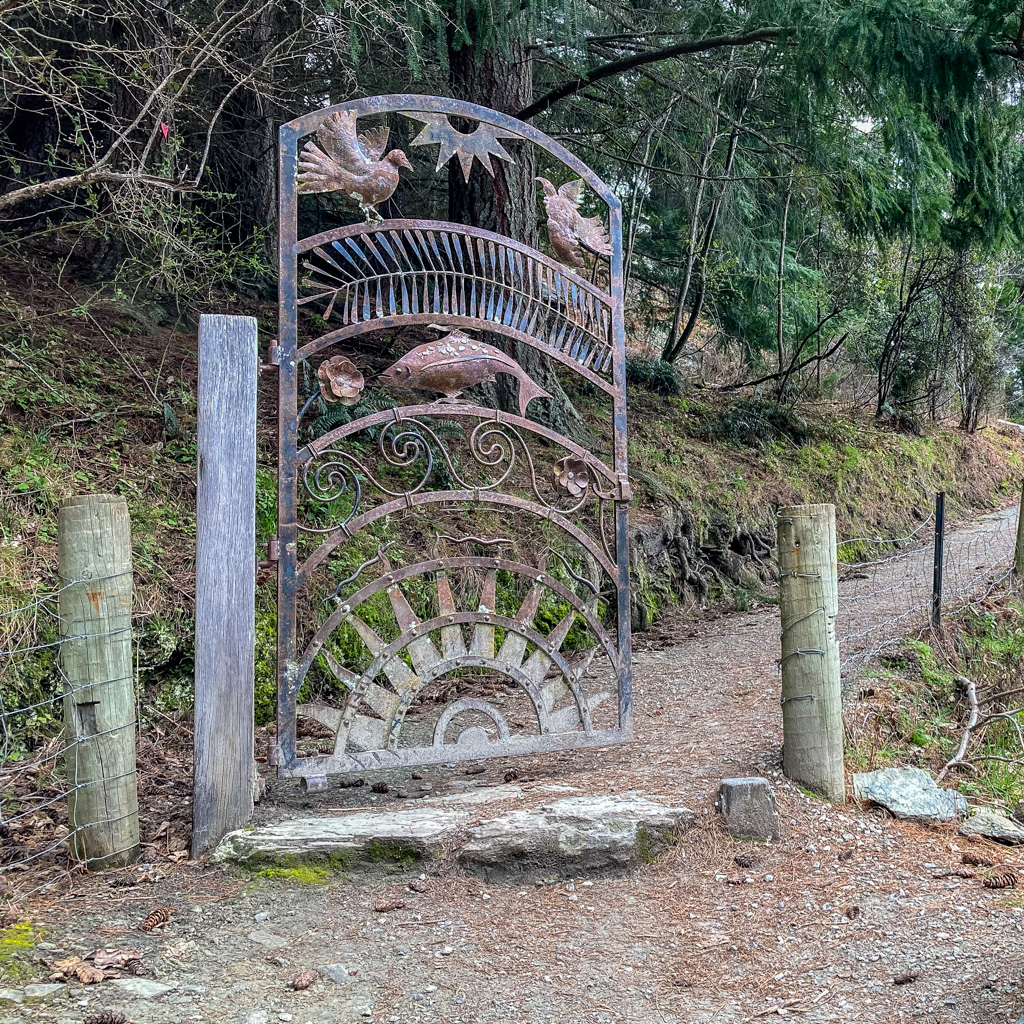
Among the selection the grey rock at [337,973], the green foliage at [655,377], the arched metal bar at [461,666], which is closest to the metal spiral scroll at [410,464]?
the arched metal bar at [461,666]

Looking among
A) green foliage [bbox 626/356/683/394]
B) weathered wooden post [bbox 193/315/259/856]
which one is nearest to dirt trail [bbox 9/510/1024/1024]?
weathered wooden post [bbox 193/315/259/856]

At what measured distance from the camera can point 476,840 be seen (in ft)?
11.8

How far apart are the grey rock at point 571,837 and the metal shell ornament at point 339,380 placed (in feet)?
6.48

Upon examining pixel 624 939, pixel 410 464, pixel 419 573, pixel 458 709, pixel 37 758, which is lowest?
pixel 624 939

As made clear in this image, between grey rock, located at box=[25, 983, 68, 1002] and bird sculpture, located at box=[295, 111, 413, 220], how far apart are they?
3.16 m

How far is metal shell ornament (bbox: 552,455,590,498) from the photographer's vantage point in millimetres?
4766

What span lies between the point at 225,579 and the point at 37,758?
1.53 m

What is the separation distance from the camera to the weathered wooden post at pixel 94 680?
11.4 ft

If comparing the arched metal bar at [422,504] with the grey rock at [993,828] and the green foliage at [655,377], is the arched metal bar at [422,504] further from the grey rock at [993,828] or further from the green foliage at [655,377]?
the green foliage at [655,377]

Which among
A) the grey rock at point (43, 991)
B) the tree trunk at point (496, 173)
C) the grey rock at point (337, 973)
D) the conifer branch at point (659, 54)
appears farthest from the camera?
the tree trunk at point (496, 173)

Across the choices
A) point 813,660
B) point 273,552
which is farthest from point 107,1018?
point 813,660

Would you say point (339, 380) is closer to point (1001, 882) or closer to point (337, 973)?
point (337, 973)

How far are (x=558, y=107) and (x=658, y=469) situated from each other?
3.69 metres

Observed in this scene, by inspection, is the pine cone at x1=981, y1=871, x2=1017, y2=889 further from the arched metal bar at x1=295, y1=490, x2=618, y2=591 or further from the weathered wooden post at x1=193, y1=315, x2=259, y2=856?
the weathered wooden post at x1=193, y1=315, x2=259, y2=856
